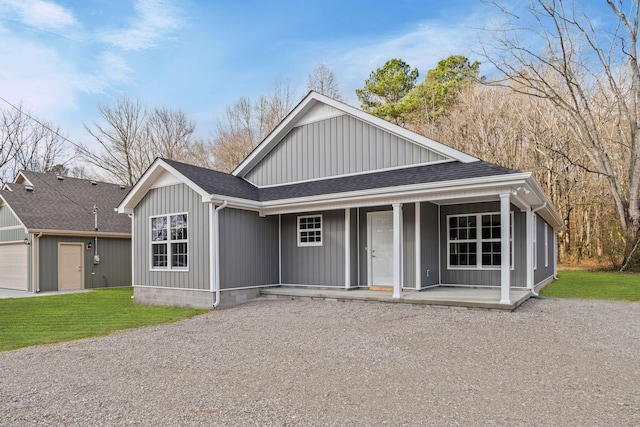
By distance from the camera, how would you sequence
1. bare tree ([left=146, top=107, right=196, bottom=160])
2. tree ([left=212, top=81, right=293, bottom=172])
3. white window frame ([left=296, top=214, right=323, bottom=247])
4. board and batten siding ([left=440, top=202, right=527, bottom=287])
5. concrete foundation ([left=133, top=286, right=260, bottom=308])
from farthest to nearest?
bare tree ([left=146, top=107, right=196, bottom=160]) < tree ([left=212, top=81, right=293, bottom=172]) < white window frame ([left=296, top=214, right=323, bottom=247]) < board and batten siding ([left=440, top=202, right=527, bottom=287]) < concrete foundation ([left=133, top=286, right=260, bottom=308])

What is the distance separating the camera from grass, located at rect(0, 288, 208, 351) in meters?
6.88

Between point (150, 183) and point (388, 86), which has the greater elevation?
point (388, 86)

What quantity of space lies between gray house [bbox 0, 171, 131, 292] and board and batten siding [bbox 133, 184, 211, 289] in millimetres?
5806

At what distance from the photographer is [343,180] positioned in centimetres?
1050

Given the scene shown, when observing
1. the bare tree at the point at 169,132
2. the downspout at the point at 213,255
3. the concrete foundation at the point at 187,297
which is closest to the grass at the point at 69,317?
the concrete foundation at the point at 187,297

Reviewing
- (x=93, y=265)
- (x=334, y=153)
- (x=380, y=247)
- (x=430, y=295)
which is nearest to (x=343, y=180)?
(x=334, y=153)

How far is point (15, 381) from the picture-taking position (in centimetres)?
444

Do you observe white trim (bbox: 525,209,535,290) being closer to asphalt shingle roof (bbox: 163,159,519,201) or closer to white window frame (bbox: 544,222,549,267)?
asphalt shingle roof (bbox: 163,159,519,201)

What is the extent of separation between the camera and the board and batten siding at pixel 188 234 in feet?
31.4

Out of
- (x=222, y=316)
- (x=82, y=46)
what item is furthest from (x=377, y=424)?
(x=82, y=46)

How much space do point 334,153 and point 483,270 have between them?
4.91 metres

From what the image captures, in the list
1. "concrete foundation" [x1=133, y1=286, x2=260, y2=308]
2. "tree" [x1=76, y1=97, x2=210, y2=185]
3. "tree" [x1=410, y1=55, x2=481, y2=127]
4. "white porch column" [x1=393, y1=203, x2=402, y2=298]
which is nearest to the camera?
"white porch column" [x1=393, y1=203, x2=402, y2=298]

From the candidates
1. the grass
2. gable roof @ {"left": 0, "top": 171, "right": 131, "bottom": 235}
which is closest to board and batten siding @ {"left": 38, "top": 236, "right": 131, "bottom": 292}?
gable roof @ {"left": 0, "top": 171, "right": 131, "bottom": 235}

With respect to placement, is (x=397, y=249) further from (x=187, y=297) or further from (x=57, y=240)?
(x=57, y=240)
